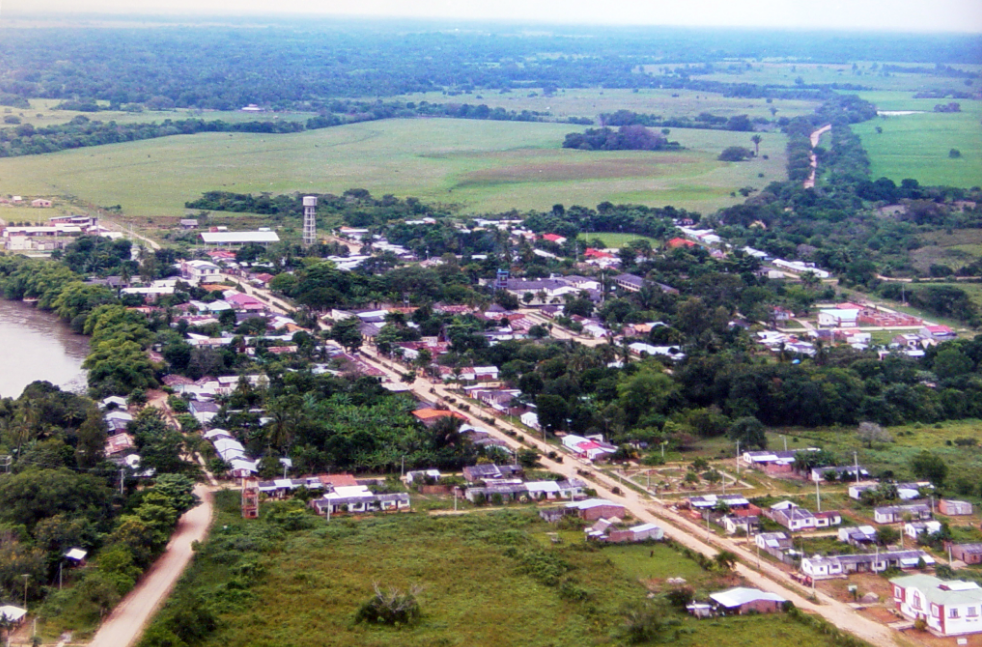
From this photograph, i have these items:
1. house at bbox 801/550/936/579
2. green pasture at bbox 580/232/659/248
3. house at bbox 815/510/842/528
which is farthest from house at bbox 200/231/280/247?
house at bbox 801/550/936/579

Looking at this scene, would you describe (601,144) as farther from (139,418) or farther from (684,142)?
(139,418)

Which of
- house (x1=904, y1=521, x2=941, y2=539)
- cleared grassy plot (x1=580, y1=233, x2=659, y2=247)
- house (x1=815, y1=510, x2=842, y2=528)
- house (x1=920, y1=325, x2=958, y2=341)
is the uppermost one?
cleared grassy plot (x1=580, y1=233, x2=659, y2=247)

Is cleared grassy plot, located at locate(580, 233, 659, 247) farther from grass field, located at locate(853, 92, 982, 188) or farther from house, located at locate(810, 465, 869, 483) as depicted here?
house, located at locate(810, 465, 869, 483)

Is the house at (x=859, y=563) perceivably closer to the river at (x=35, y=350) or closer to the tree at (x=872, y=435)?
the tree at (x=872, y=435)

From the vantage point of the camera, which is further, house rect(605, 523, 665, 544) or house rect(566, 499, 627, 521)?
house rect(566, 499, 627, 521)

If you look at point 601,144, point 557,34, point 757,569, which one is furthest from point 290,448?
point 557,34

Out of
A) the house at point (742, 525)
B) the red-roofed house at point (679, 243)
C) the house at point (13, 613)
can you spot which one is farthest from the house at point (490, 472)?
the red-roofed house at point (679, 243)
